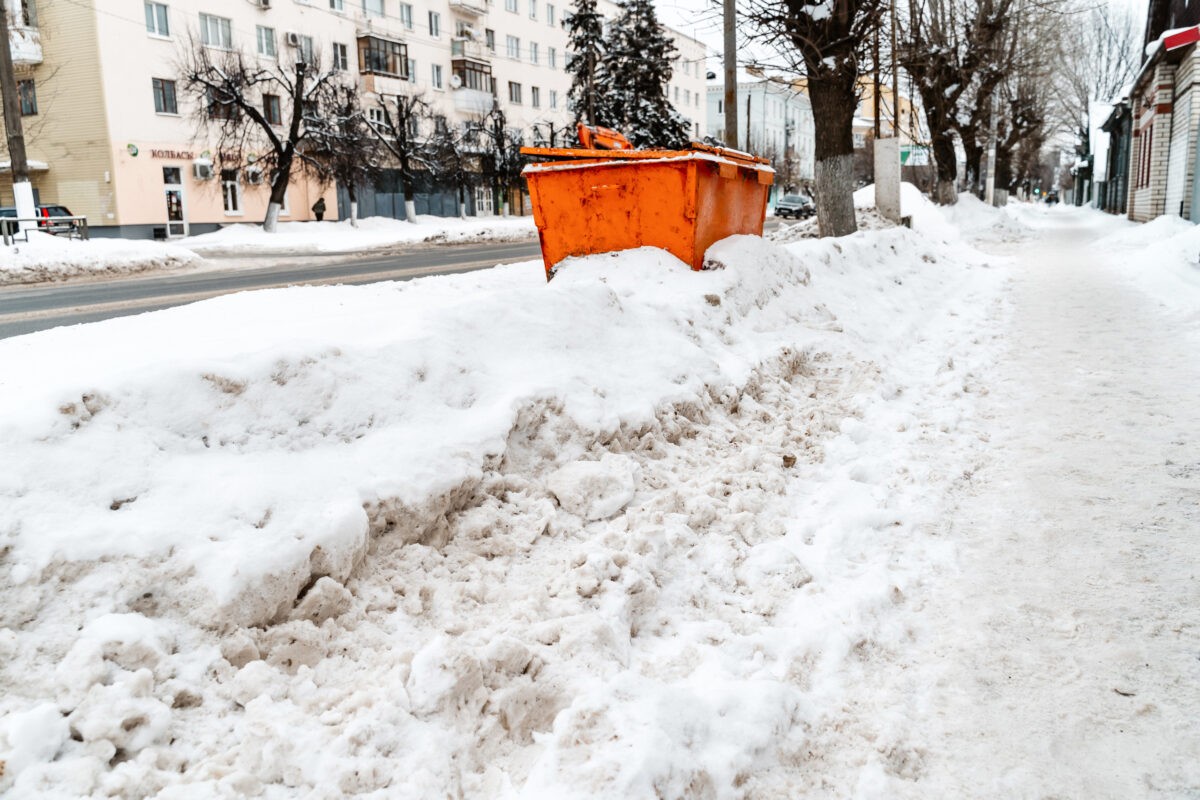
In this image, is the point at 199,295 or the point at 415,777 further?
the point at 199,295

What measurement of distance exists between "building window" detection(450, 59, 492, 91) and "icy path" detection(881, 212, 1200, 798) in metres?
45.9

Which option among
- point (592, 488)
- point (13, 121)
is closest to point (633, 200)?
point (592, 488)

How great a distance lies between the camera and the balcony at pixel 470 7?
4639cm

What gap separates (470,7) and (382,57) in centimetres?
818

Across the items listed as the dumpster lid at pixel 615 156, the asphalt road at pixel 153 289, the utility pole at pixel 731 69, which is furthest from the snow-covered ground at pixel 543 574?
the utility pole at pixel 731 69

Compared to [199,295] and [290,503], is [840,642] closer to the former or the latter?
[290,503]

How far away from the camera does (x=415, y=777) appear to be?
2016 mm

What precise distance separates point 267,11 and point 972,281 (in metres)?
33.8

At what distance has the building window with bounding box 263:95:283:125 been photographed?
35.5 m

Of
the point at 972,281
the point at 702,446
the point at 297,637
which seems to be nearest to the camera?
the point at 297,637

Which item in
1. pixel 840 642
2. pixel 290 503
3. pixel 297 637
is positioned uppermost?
pixel 290 503

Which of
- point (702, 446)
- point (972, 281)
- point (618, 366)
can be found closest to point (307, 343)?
point (618, 366)

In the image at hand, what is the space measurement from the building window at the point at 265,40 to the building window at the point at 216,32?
1.40 meters

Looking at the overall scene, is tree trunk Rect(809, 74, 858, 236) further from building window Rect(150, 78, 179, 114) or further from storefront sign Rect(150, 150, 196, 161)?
building window Rect(150, 78, 179, 114)
